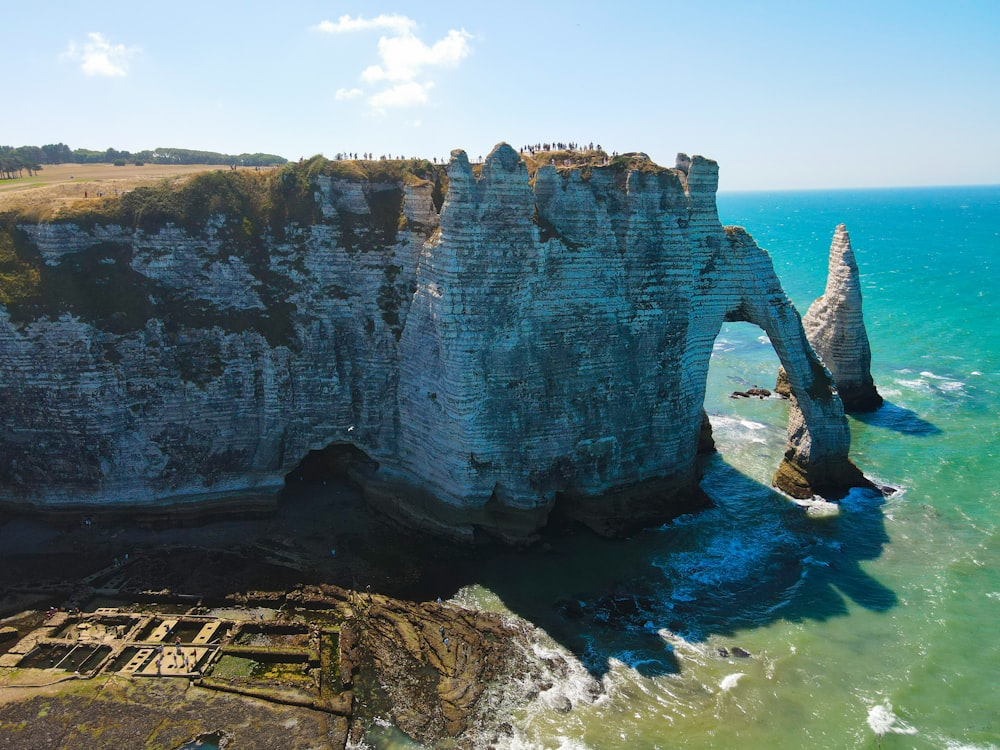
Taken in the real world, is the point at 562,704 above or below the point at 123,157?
below

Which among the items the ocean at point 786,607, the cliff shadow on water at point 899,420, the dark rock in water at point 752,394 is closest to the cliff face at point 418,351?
the ocean at point 786,607

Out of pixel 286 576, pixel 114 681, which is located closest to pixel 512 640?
pixel 286 576

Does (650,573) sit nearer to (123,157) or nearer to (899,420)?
(899,420)

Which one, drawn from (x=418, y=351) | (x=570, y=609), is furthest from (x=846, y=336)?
(x=418, y=351)

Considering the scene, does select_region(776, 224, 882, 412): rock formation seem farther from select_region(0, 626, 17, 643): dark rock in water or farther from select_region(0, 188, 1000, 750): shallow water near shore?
select_region(0, 626, 17, 643): dark rock in water

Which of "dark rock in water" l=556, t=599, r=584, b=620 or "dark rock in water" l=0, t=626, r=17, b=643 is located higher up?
"dark rock in water" l=556, t=599, r=584, b=620

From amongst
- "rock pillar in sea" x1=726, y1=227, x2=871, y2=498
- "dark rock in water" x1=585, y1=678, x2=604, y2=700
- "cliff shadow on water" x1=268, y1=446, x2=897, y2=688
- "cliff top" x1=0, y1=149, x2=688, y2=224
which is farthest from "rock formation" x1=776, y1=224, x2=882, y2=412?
"dark rock in water" x1=585, y1=678, x2=604, y2=700

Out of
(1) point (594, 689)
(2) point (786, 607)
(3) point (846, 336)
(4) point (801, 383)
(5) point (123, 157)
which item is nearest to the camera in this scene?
(1) point (594, 689)
